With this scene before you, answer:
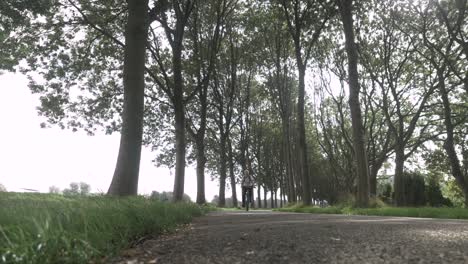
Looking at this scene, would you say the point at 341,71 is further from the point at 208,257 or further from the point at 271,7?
the point at 208,257

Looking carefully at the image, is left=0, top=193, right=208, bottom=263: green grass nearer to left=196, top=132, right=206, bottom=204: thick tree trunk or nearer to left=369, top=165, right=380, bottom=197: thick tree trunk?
left=196, top=132, right=206, bottom=204: thick tree trunk

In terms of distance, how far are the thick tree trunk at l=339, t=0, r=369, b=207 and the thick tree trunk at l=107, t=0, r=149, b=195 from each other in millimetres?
7342

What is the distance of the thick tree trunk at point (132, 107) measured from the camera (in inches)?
416

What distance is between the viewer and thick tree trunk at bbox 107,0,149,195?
34.6ft

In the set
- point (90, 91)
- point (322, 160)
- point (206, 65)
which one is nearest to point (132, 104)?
point (90, 91)

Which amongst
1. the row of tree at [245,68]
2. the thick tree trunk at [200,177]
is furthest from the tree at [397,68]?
the thick tree trunk at [200,177]

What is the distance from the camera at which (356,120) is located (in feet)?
49.9

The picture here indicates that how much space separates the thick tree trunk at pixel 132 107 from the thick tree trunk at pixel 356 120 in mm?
7342

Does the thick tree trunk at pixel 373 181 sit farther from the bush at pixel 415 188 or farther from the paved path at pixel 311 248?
the paved path at pixel 311 248

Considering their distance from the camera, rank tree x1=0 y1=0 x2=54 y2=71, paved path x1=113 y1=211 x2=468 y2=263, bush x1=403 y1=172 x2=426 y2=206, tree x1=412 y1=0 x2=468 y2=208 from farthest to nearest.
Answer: bush x1=403 y1=172 x2=426 y2=206 < tree x1=412 y1=0 x2=468 y2=208 < tree x1=0 y1=0 x2=54 y2=71 < paved path x1=113 y1=211 x2=468 y2=263

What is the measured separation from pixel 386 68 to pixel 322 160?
26.8m

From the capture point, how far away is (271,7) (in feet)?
73.6

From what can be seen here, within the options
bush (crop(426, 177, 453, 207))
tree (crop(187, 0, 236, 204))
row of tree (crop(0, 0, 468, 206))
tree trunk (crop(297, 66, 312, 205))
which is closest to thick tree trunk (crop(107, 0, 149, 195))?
row of tree (crop(0, 0, 468, 206))

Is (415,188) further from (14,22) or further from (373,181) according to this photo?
(14,22)
